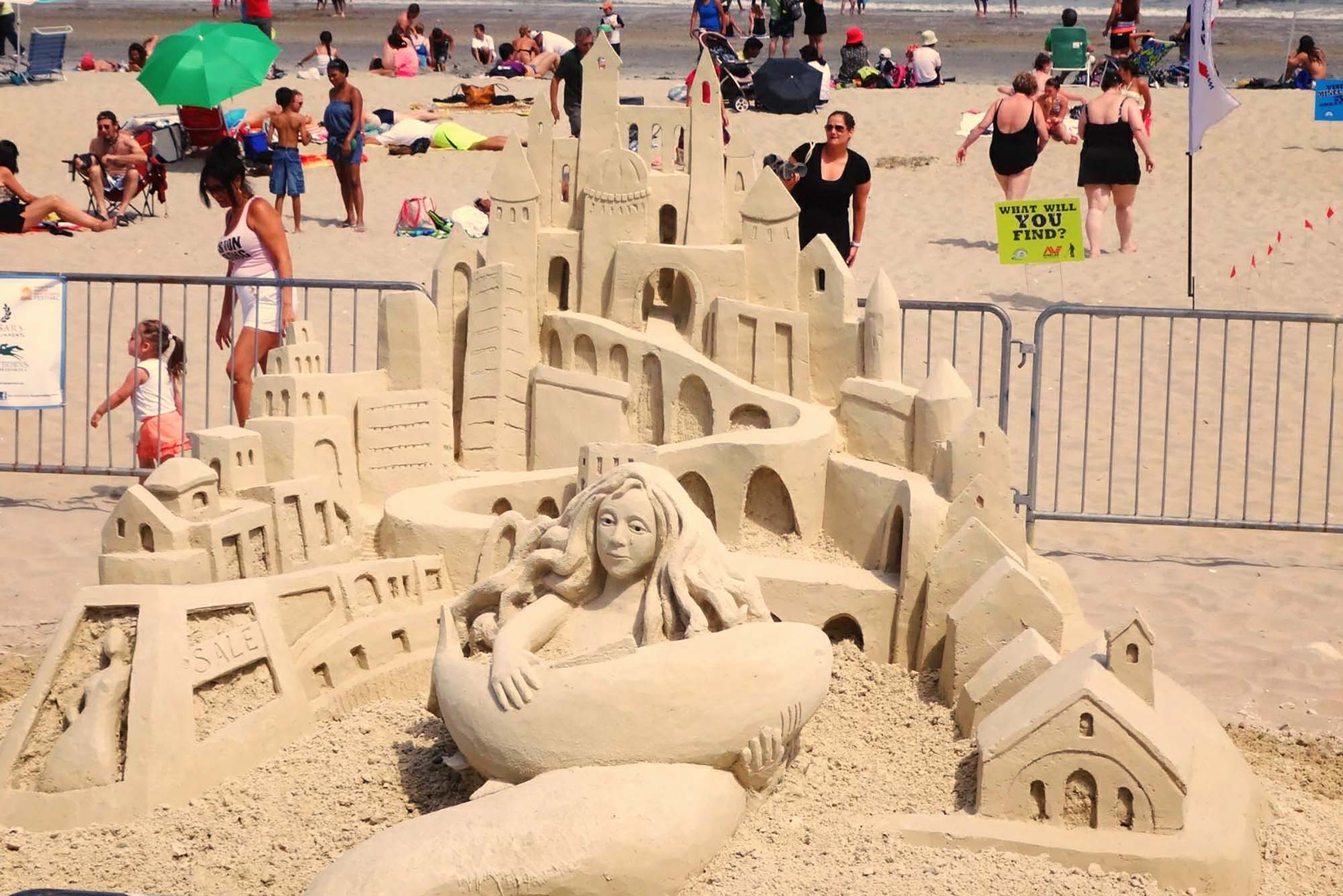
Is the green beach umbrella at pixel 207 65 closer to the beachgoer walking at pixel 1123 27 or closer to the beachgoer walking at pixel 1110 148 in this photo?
the beachgoer walking at pixel 1110 148

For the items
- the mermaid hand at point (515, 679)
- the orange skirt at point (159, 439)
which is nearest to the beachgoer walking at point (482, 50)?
the orange skirt at point (159, 439)

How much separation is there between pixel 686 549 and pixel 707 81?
3733 mm

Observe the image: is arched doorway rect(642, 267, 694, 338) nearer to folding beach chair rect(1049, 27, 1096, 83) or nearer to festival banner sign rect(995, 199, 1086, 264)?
festival banner sign rect(995, 199, 1086, 264)

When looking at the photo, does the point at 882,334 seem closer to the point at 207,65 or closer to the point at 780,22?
the point at 207,65

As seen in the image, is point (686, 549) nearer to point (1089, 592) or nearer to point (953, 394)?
point (953, 394)

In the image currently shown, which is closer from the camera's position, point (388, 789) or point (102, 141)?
point (388, 789)

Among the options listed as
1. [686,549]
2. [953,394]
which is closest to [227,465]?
[686,549]

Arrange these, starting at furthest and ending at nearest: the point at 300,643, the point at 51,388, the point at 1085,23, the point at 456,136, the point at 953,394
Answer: the point at 1085,23, the point at 456,136, the point at 51,388, the point at 953,394, the point at 300,643

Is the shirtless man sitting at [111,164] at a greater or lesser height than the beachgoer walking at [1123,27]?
lesser

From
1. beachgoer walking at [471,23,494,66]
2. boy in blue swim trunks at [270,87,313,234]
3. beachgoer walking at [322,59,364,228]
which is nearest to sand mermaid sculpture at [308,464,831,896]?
boy in blue swim trunks at [270,87,313,234]

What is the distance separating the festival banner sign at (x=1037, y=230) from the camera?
1190 cm

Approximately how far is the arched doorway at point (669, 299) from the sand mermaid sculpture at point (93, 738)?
3.61m

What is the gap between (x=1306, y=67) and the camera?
2391 cm

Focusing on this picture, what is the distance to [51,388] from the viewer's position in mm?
10852
